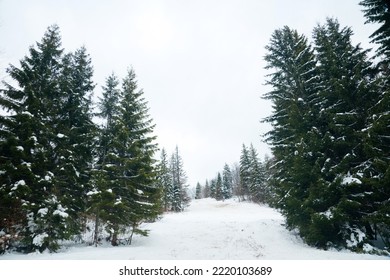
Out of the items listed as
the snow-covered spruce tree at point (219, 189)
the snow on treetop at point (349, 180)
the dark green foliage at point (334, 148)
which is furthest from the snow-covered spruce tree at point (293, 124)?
the snow-covered spruce tree at point (219, 189)

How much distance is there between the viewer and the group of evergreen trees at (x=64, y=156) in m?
11.2

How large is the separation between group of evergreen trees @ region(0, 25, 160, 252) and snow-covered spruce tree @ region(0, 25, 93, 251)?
0.04 m

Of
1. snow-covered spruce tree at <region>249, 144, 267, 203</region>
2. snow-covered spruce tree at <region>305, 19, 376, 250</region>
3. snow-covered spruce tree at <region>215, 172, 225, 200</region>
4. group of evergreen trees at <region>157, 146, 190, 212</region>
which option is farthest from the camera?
snow-covered spruce tree at <region>215, 172, 225, 200</region>

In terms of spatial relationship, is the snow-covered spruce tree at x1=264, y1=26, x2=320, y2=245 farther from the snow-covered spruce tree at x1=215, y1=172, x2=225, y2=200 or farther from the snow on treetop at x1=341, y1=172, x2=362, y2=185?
the snow-covered spruce tree at x1=215, y1=172, x2=225, y2=200

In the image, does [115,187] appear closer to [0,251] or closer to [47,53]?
[0,251]

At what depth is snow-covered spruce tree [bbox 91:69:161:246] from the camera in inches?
534

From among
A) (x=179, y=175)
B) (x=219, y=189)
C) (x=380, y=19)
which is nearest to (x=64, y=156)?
(x=380, y=19)

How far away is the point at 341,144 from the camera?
38.3 feet

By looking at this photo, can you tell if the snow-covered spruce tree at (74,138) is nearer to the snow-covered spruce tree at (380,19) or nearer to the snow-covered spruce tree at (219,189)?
the snow-covered spruce tree at (380,19)

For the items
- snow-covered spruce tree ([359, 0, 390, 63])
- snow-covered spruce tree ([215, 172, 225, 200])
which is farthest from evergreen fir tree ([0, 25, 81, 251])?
snow-covered spruce tree ([215, 172, 225, 200])

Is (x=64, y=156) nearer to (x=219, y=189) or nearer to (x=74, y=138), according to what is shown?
(x=74, y=138)

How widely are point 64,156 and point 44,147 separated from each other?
1.24 meters

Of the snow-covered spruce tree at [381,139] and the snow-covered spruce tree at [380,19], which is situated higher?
the snow-covered spruce tree at [380,19]

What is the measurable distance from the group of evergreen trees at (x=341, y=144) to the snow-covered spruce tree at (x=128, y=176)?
9.02 meters
